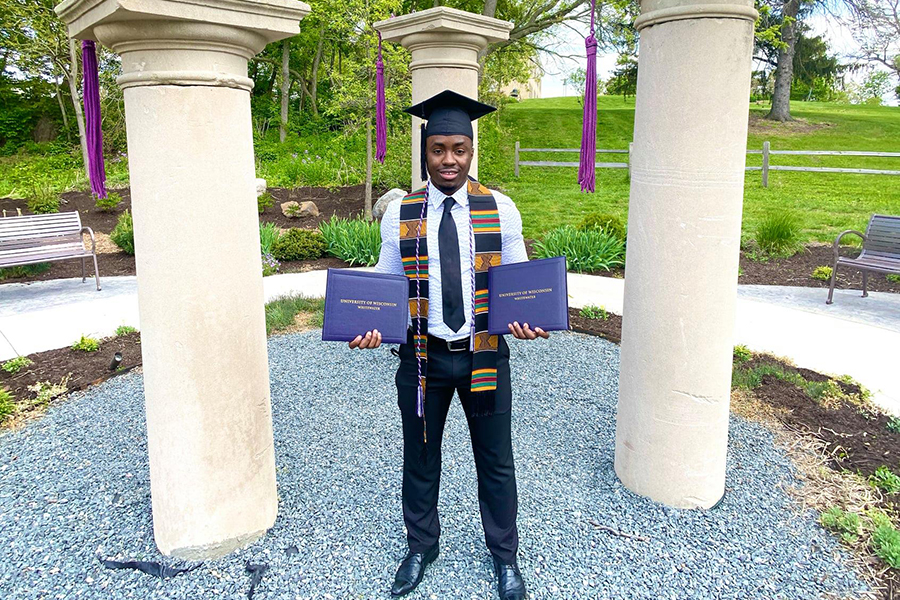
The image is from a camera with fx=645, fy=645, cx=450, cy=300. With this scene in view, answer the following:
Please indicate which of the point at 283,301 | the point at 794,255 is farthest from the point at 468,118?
the point at 794,255

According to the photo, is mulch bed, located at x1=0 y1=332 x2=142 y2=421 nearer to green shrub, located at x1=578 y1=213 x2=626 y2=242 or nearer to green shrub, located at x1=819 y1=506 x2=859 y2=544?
green shrub, located at x1=819 y1=506 x2=859 y2=544

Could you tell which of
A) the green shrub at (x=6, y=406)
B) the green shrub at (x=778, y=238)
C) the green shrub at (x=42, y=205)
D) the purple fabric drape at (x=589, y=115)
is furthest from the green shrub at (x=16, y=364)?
the green shrub at (x=778, y=238)

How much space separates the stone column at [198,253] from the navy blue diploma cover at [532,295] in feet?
4.07

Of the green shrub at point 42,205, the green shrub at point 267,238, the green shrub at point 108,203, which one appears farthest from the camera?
the green shrub at point 108,203

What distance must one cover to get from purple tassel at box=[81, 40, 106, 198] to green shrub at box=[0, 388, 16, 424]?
2353mm

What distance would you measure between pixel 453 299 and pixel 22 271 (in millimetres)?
9013

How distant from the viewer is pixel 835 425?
14.4 ft

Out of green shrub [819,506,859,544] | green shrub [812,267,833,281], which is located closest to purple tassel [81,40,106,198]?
green shrub [819,506,859,544]

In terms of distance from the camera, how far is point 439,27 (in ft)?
16.9

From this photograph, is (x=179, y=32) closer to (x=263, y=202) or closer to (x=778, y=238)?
(x=778, y=238)

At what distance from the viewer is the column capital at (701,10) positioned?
3010 mm

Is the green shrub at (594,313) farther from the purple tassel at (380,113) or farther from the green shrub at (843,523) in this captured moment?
the green shrub at (843,523)

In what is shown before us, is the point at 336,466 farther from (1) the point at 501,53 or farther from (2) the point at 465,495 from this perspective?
(1) the point at 501,53

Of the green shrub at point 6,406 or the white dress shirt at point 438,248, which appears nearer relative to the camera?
the white dress shirt at point 438,248
